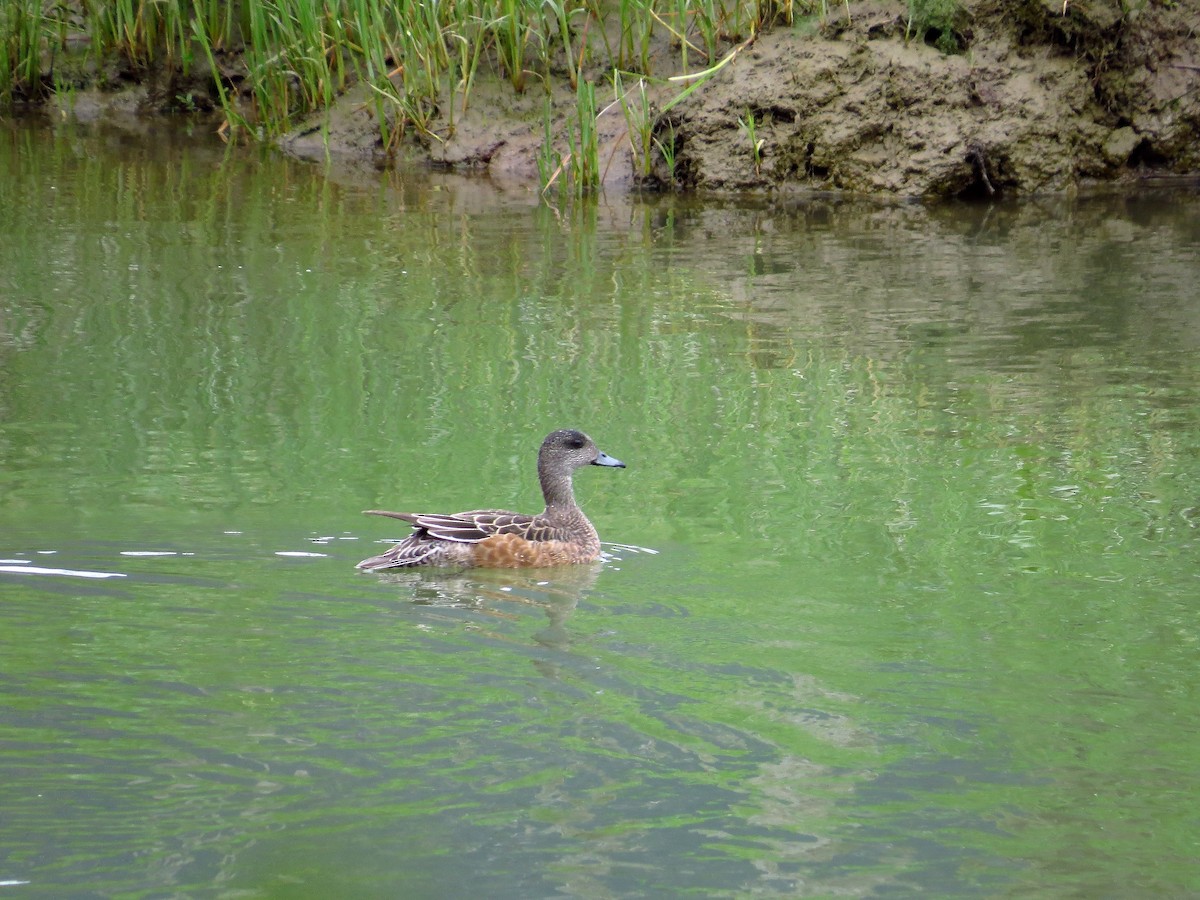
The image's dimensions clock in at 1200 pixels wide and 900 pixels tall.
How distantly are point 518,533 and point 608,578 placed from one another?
1.73 feet

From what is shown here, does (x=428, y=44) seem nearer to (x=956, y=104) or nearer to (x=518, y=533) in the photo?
(x=956, y=104)

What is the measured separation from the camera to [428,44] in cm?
1480

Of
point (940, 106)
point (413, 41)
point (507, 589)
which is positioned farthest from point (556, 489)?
point (940, 106)

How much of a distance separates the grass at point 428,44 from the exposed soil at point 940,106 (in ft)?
0.93

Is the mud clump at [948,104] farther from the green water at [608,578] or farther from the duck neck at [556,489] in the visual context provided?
the duck neck at [556,489]

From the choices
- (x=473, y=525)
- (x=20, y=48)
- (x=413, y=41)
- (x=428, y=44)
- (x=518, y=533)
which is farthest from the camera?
(x=20, y=48)

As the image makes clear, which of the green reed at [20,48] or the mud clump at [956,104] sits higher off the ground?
the green reed at [20,48]

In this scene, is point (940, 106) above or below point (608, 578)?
above

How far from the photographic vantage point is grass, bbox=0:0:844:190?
47.0 feet

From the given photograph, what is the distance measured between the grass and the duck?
23.7 feet

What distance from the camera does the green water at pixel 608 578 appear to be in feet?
12.9

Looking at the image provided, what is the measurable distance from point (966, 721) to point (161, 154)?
12830 mm

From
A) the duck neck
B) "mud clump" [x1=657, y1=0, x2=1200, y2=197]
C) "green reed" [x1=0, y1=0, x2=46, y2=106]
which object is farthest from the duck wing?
"green reed" [x1=0, y1=0, x2=46, y2=106]

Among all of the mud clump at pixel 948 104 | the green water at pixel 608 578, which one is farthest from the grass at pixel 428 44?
the green water at pixel 608 578
